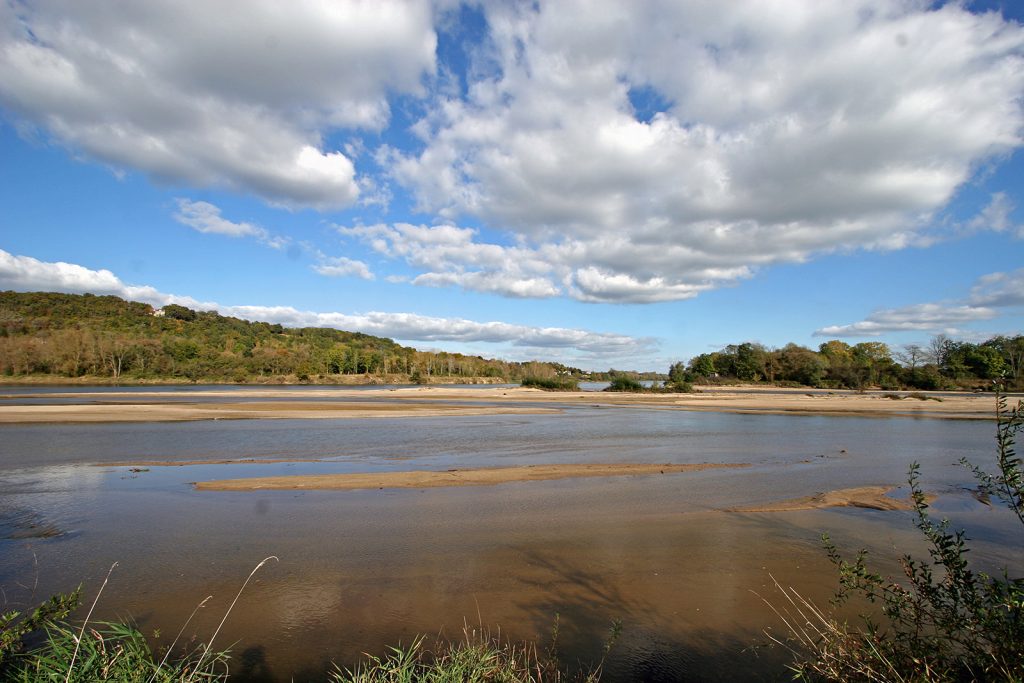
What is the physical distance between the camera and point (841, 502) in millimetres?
11461

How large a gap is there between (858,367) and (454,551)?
4175 inches

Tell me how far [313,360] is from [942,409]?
12540cm

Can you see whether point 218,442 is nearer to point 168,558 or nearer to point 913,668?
point 168,558

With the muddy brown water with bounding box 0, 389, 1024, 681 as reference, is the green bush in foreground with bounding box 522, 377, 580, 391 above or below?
above

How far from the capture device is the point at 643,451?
19.1 meters

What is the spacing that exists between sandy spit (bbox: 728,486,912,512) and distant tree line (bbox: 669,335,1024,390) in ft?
260

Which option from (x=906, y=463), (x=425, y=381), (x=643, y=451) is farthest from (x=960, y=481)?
(x=425, y=381)

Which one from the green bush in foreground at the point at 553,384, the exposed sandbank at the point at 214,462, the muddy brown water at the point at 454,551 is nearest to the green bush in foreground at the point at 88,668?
the muddy brown water at the point at 454,551

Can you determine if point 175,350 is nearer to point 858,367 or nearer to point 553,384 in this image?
point 553,384

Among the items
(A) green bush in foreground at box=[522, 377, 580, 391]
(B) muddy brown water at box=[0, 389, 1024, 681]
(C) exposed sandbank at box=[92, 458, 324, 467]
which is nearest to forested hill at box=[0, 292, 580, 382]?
(A) green bush in foreground at box=[522, 377, 580, 391]

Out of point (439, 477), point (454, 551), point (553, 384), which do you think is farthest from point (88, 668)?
point (553, 384)

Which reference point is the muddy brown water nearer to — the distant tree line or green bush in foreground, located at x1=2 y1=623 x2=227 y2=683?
green bush in foreground, located at x1=2 y1=623 x2=227 y2=683

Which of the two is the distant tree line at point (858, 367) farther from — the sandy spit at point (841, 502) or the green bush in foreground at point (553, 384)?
the sandy spit at point (841, 502)

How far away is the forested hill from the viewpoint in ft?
302
